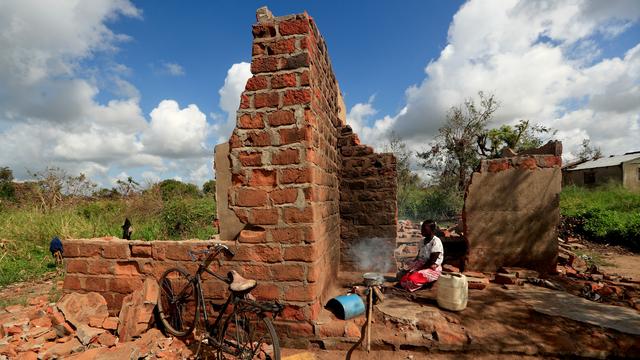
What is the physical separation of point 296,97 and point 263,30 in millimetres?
790

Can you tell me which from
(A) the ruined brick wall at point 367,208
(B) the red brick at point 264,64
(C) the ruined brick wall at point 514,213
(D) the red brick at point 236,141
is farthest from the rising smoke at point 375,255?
(B) the red brick at point 264,64

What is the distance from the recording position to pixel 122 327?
3.08 m

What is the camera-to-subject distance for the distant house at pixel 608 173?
20938mm

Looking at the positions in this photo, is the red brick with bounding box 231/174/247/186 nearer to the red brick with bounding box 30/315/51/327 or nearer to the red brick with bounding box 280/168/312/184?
the red brick with bounding box 280/168/312/184

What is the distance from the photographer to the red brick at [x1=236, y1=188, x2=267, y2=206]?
3025 millimetres

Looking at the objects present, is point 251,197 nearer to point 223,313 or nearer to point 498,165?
point 223,313

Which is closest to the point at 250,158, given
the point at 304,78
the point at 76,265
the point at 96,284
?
the point at 304,78

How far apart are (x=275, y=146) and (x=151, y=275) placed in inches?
78.5

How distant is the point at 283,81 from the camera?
119 inches

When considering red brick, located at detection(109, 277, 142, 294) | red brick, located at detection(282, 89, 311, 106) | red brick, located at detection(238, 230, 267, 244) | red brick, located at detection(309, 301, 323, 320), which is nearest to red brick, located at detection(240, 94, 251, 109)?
red brick, located at detection(282, 89, 311, 106)

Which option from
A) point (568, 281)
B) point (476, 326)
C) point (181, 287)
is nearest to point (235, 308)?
point (181, 287)

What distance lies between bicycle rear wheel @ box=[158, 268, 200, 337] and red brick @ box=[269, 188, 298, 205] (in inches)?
48.3

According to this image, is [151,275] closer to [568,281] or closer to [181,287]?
[181,287]

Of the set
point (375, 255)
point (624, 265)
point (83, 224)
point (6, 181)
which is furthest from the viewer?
point (6, 181)
